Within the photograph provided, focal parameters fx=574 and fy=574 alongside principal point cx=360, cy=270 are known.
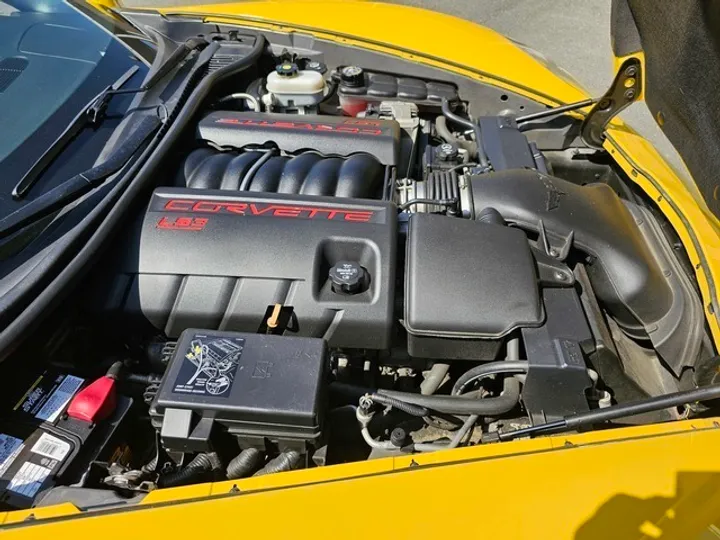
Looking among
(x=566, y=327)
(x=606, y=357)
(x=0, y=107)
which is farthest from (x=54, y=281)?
(x=606, y=357)

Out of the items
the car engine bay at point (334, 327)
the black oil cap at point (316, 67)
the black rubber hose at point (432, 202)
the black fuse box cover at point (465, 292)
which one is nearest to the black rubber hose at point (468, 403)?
the car engine bay at point (334, 327)

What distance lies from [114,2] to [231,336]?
2150mm

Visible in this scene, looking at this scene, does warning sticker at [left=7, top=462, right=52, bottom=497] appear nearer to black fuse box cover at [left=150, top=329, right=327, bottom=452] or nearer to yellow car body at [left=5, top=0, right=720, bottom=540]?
yellow car body at [left=5, top=0, right=720, bottom=540]

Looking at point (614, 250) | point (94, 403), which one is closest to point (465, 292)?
point (614, 250)

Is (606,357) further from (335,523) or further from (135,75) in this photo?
(135,75)

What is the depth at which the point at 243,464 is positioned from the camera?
1.33m

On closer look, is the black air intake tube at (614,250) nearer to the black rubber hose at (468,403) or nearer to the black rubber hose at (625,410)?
the black rubber hose at (625,410)

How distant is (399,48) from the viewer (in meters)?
2.55

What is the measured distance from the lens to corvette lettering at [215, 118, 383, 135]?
2.09 metres

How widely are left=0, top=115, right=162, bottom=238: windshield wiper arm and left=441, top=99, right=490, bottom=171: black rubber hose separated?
3.82ft

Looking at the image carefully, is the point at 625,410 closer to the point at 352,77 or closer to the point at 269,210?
the point at 269,210

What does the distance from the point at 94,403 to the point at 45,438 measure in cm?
12

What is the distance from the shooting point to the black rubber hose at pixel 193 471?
1.30 m

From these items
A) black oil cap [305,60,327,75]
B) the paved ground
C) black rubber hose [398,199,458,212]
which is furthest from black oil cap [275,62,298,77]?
the paved ground
